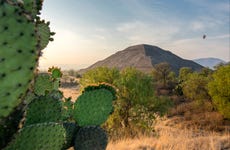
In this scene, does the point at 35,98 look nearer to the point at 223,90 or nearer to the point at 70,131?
the point at 70,131

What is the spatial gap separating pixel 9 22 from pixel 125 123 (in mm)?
16568

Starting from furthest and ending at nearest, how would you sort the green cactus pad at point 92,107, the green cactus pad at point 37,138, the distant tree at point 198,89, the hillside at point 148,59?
the hillside at point 148,59
the distant tree at point 198,89
the green cactus pad at point 92,107
the green cactus pad at point 37,138

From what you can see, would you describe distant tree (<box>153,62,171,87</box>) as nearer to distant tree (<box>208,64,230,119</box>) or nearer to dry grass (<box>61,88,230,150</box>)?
dry grass (<box>61,88,230,150</box>)

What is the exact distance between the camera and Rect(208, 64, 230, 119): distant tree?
85.9 feet

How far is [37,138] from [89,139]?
1.35m

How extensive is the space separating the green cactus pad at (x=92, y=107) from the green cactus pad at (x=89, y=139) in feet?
0.21

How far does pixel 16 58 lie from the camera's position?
1.41 m

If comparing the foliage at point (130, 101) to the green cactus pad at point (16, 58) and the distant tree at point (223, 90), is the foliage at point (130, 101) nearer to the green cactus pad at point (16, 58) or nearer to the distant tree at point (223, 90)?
the distant tree at point (223, 90)

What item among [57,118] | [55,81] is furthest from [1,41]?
[55,81]

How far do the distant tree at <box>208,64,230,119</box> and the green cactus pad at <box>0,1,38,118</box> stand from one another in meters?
25.5

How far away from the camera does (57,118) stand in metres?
2.77

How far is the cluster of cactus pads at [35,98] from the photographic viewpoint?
4.56 ft

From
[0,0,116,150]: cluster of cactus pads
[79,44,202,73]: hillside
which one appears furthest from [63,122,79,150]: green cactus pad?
[79,44,202,73]: hillside

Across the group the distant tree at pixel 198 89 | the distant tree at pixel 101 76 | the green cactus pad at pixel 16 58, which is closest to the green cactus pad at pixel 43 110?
the green cactus pad at pixel 16 58
